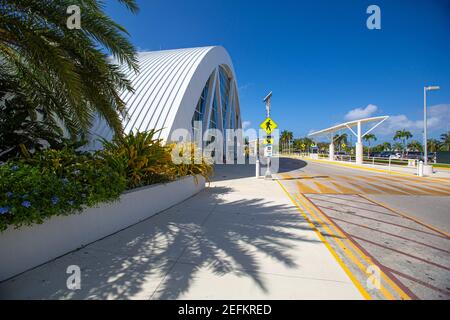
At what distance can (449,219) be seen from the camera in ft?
18.8

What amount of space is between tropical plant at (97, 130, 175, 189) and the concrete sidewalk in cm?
159

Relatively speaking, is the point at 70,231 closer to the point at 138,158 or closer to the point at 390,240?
the point at 138,158

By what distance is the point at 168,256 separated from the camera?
3596 millimetres

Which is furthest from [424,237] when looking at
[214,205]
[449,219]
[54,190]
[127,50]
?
[127,50]

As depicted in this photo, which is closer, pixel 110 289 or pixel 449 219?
pixel 110 289

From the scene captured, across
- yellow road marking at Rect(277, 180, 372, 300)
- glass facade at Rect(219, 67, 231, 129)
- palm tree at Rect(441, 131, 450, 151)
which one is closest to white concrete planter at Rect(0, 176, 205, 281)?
yellow road marking at Rect(277, 180, 372, 300)

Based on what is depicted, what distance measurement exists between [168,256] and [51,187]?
2.15 m

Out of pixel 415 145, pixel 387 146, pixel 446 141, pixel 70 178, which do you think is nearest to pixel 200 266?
pixel 70 178

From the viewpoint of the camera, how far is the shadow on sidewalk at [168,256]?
2.76 m

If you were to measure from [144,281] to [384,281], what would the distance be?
333 cm

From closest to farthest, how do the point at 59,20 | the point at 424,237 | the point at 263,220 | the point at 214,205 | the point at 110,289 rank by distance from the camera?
1. the point at 110,289
2. the point at 59,20
3. the point at 424,237
4. the point at 263,220
5. the point at 214,205
